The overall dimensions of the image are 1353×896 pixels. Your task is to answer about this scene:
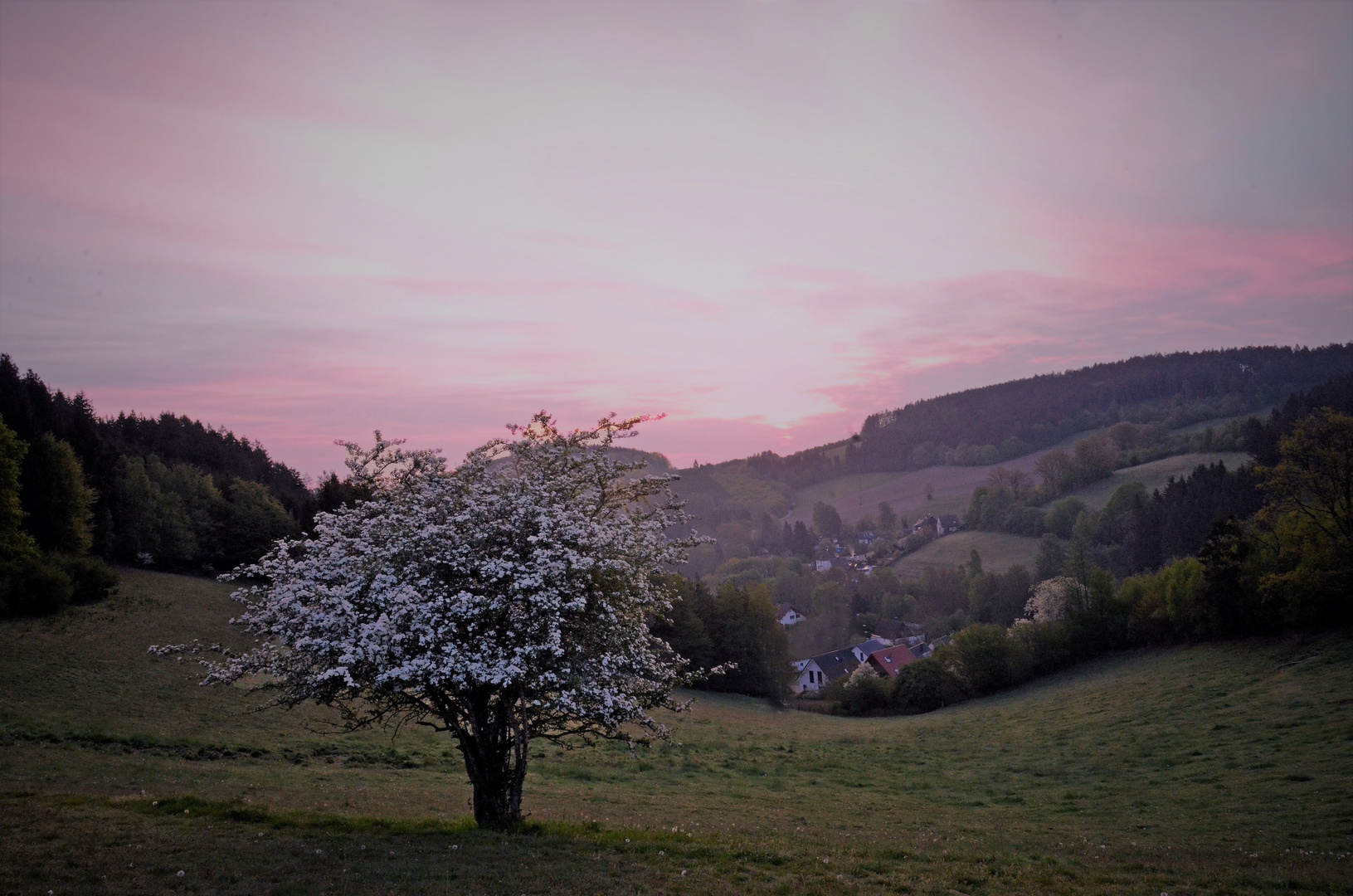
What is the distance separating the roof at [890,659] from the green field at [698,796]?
36.4 metres

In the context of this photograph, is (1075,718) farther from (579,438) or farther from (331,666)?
(331,666)

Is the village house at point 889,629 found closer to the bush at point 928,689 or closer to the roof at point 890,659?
the roof at point 890,659

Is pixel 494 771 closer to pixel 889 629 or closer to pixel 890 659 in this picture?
pixel 890 659

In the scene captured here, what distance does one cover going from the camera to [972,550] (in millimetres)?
136000

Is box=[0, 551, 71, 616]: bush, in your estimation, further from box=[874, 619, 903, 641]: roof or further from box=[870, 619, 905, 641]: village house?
box=[874, 619, 903, 641]: roof

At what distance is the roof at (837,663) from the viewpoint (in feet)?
300

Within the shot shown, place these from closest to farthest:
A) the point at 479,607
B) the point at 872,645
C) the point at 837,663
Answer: the point at 479,607, the point at 837,663, the point at 872,645

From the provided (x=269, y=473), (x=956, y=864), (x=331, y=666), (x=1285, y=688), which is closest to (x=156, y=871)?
(x=331, y=666)

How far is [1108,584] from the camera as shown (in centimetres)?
6219

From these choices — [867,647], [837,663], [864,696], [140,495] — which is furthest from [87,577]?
[867,647]

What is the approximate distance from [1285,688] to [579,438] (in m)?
36.7

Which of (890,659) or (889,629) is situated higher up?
(890,659)

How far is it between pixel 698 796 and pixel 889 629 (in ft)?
358

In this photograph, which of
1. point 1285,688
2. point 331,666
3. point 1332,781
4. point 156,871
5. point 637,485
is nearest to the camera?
point 156,871
